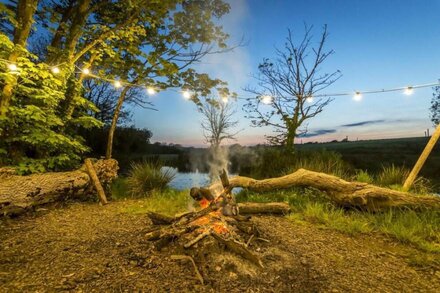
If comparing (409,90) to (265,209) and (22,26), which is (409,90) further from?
(22,26)

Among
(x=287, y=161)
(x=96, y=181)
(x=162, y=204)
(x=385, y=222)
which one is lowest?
(x=385, y=222)

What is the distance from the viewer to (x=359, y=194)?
4.99 meters

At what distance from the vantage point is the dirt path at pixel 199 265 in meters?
2.43

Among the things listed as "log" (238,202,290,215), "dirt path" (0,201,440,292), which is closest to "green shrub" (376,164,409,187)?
"log" (238,202,290,215)

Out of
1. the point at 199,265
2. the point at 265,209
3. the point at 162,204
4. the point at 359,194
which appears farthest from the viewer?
the point at 162,204

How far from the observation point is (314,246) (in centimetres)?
353

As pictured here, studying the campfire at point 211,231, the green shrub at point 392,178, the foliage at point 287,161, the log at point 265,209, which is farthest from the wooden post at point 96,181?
the green shrub at point 392,178

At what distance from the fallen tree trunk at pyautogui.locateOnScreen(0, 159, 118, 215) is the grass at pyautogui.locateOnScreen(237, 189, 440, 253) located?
4.65m

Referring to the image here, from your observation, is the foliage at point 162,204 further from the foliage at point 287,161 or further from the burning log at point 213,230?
the foliage at point 287,161

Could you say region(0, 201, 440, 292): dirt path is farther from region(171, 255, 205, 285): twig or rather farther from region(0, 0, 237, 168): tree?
region(0, 0, 237, 168): tree

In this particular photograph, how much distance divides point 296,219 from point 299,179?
45.8 inches

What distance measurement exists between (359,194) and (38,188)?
6.13 meters

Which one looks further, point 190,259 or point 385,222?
point 385,222

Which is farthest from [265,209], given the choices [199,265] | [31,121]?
[31,121]
